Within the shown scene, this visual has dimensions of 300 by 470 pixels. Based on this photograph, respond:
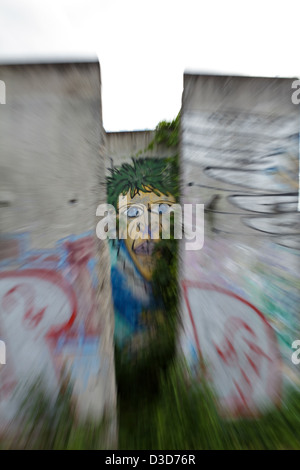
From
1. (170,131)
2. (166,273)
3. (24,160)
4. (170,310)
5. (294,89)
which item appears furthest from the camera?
(166,273)

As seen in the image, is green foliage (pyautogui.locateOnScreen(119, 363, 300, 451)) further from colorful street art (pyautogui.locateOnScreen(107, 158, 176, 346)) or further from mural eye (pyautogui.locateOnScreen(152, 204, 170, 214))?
mural eye (pyautogui.locateOnScreen(152, 204, 170, 214))

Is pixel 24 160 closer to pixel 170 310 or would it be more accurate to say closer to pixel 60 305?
pixel 60 305

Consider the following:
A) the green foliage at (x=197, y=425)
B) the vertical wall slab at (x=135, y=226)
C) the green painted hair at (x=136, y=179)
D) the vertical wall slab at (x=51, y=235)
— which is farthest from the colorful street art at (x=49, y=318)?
the green painted hair at (x=136, y=179)

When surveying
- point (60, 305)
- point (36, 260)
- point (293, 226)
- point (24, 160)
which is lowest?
point (60, 305)

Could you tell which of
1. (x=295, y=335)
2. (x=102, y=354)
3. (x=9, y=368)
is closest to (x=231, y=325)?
(x=295, y=335)

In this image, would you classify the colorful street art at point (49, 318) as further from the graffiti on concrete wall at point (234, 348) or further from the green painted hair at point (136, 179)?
the green painted hair at point (136, 179)

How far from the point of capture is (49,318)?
1.65 m

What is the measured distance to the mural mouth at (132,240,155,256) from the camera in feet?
10.5

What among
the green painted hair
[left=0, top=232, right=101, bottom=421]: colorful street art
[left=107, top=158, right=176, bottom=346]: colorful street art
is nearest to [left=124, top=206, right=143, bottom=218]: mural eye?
[left=107, top=158, right=176, bottom=346]: colorful street art

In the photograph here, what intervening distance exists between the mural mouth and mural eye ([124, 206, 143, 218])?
490 mm

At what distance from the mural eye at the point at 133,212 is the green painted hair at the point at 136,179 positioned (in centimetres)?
22

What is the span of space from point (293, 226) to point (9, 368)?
281 cm

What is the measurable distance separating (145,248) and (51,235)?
180 cm

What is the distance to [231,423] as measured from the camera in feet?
5.92
